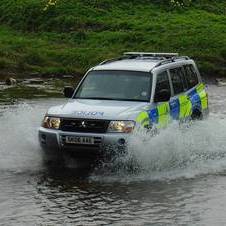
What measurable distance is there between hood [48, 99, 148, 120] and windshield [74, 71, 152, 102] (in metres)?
0.33

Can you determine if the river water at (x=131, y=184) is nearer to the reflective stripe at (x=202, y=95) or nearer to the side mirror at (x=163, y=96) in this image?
the side mirror at (x=163, y=96)

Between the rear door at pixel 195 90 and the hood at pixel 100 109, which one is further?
the rear door at pixel 195 90

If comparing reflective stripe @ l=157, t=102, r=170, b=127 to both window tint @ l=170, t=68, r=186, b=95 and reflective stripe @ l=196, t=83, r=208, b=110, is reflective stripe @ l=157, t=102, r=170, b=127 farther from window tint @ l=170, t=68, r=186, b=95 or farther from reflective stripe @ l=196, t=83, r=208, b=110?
reflective stripe @ l=196, t=83, r=208, b=110

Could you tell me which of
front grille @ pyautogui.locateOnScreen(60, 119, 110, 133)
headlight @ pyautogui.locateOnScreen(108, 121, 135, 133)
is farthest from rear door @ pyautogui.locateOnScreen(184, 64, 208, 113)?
front grille @ pyautogui.locateOnScreen(60, 119, 110, 133)

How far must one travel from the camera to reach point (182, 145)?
11953 mm

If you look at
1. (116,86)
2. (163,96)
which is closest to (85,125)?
(116,86)

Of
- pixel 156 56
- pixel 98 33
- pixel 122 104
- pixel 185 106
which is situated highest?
pixel 156 56

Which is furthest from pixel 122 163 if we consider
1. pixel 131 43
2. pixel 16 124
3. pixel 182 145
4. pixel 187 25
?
pixel 187 25

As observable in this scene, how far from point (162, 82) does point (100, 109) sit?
1880mm

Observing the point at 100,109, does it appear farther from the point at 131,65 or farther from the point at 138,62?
the point at 138,62

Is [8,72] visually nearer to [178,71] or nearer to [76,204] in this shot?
[178,71]

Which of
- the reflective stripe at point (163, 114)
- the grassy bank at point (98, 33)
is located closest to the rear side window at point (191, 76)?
the reflective stripe at point (163, 114)

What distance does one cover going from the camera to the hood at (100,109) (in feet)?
36.4

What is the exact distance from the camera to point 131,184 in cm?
1046
